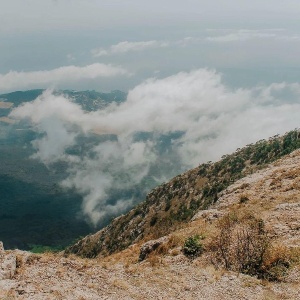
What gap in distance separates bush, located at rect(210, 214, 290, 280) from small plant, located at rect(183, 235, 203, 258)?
1212mm

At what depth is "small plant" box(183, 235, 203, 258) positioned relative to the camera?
106ft

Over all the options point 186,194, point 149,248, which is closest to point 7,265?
point 149,248

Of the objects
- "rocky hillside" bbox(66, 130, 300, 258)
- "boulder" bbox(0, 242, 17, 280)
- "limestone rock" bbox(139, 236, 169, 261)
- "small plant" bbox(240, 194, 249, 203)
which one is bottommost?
"rocky hillside" bbox(66, 130, 300, 258)

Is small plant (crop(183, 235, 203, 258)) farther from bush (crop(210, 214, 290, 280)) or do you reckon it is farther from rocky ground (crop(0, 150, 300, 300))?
bush (crop(210, 214, 290, 280))

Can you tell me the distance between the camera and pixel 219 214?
42.2m

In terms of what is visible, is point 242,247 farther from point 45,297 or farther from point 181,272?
point 45,297

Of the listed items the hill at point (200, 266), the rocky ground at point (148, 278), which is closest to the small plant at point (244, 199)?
the hill at point (200, 266)

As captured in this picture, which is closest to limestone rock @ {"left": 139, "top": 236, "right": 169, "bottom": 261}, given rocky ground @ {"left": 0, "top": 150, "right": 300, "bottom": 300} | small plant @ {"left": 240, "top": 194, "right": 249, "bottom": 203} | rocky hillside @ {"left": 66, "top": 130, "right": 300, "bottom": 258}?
rocky ground @ {"left": 0, "top": 150, "right": 300, "bottom": 300}

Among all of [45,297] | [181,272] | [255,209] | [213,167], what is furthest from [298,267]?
[213,167]

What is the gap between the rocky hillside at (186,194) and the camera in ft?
355

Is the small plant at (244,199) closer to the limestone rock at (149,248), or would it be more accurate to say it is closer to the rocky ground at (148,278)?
the rocky ground at (148,278)

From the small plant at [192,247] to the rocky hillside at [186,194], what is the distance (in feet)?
224

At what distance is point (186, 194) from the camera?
129000mm

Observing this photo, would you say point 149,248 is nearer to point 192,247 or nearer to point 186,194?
point 192,247
